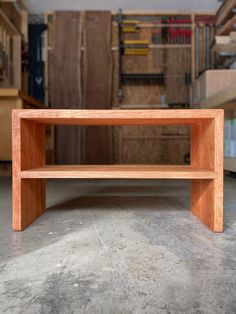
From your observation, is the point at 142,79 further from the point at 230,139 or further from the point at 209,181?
the point at 209,181

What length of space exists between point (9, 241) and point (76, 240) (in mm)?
253

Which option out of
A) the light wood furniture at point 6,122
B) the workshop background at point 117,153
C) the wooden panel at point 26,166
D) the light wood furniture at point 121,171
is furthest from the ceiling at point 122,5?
the light wood furniture at point 121,171

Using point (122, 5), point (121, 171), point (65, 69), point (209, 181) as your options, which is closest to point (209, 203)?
point (209, 181)

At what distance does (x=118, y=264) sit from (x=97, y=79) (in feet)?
12.0

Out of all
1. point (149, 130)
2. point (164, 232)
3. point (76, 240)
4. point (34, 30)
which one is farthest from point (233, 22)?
point (76, 240)

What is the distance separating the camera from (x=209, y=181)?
49.2 inches

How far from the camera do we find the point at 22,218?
3.92 ft

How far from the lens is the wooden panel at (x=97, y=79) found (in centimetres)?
412

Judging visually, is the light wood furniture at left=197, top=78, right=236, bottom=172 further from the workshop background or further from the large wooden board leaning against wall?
the large wooden board leaning against wall

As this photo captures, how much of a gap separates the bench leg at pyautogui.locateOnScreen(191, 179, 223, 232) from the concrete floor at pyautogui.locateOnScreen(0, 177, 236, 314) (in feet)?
0.15

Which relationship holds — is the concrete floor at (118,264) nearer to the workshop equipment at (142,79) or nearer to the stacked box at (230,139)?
the stacked box at (230,139)

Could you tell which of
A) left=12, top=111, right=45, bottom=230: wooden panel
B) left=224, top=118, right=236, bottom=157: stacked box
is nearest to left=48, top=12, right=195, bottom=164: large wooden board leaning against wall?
left=224, top=118, right=236, bottom=157: stacked box

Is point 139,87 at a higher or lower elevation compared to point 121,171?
higher

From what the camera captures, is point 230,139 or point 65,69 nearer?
point 230,139
